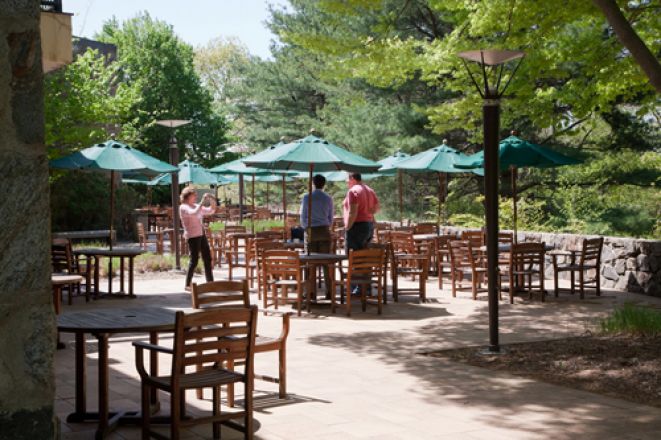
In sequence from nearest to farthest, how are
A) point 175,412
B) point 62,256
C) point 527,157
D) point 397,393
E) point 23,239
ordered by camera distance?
point 23,239 < point 175,412 < point 397,393 < point 62,256 < point 527,157

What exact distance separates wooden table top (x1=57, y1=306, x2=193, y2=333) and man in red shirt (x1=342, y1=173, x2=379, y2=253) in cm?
729

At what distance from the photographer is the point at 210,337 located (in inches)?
214

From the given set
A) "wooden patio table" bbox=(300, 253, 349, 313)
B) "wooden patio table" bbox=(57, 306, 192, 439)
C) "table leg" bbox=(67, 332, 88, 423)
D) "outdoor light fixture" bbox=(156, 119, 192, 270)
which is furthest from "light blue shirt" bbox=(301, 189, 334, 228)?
"table leg" bbox=(67, 332, 88, 423)

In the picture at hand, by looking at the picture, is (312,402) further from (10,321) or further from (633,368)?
(10,321)

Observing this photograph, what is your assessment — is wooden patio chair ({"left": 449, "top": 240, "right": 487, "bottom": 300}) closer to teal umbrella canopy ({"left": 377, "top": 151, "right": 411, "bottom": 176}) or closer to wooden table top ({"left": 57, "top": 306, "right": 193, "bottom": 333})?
teal umbrella canopy ({"left": 377, "top": 151, "right": 411, "bottom": 176})

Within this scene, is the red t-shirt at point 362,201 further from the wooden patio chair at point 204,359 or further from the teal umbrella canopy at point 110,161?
the wooden patio chair at point 204,359

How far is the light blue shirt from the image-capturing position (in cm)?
1369

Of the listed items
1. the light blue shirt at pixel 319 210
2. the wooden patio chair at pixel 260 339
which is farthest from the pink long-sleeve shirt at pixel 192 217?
the wooden patio chair at pixel 260 339

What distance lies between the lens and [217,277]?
1739 centimetres

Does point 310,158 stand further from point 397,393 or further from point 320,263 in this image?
point 397,393

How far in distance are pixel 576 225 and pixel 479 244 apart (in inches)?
219

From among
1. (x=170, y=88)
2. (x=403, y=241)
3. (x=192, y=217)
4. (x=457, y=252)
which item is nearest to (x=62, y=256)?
(x=192, y=217)

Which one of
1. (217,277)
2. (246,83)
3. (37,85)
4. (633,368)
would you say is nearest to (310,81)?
(246,83)

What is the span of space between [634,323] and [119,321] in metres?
6.01
